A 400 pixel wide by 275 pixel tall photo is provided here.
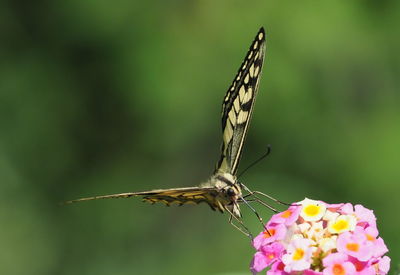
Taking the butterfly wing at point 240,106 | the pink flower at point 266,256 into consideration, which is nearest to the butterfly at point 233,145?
the butterfly wing at point 240,106

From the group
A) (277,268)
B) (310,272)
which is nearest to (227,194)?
(277,268)

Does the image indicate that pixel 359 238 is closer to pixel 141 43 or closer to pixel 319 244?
pixel 319 244

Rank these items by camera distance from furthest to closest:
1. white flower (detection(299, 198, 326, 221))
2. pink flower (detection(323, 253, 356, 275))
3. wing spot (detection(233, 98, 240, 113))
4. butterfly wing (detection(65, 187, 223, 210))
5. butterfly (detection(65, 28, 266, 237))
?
wing spot (detection(233, 98, 240, 113)), butterfly (detection(65, 28, 266, 237)), butterfly wing (detection(65, 187, 223, 210)), white flower (detection(299, 198, 326, 221)), pink flower (detection(323, 253, 356, 275))

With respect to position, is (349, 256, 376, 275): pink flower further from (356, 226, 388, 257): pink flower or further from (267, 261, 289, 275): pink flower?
(267, 261, 289, 275): pink flower

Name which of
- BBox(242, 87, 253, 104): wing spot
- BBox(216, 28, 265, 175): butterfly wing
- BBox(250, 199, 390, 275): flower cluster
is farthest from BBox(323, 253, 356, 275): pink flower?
BBox(242, 87, 253, 104): wing spot

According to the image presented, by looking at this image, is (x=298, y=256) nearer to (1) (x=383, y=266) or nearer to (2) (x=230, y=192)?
(1) (x=383, y=266)

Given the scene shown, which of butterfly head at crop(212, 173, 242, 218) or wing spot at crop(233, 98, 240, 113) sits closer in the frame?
butterfly head at crop(212, 173, 242, 218)

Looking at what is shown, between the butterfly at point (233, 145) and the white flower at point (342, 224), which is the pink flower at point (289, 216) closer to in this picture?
the white flower at point (342, 224)
